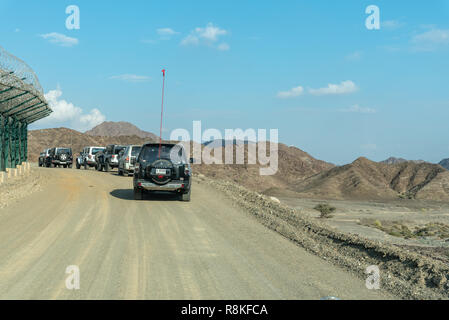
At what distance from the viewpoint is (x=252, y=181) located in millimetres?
92062

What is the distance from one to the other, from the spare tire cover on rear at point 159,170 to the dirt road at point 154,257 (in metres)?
1.31

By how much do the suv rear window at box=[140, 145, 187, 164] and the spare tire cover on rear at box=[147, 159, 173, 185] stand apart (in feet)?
1.24

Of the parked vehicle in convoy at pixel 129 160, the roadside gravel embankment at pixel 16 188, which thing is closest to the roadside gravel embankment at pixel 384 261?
the roadside gravel embankment at pixel 16 188

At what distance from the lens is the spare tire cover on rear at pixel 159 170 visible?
16406 mm

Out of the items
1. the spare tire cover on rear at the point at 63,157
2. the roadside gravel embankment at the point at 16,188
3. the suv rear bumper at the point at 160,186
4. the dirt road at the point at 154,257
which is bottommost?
the dirt road at the point at 154,257

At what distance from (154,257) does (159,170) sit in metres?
7.83

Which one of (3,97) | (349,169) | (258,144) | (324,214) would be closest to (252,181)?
(349,169)

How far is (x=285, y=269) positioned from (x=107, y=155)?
29857 mm

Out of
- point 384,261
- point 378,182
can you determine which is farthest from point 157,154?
point 378,182

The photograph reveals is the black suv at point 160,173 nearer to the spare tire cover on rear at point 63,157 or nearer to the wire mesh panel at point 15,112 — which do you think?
the wire mesh panel at point 15,112

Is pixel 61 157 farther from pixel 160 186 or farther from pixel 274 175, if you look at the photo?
pixel 274 175

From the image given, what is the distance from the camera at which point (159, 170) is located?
1642 centimetres

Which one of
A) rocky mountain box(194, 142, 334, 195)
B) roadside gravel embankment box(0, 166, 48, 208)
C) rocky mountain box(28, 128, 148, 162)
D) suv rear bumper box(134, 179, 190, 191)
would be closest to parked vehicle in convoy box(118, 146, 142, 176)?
roadside gravel embankment box(0, 166, 48, 208)
